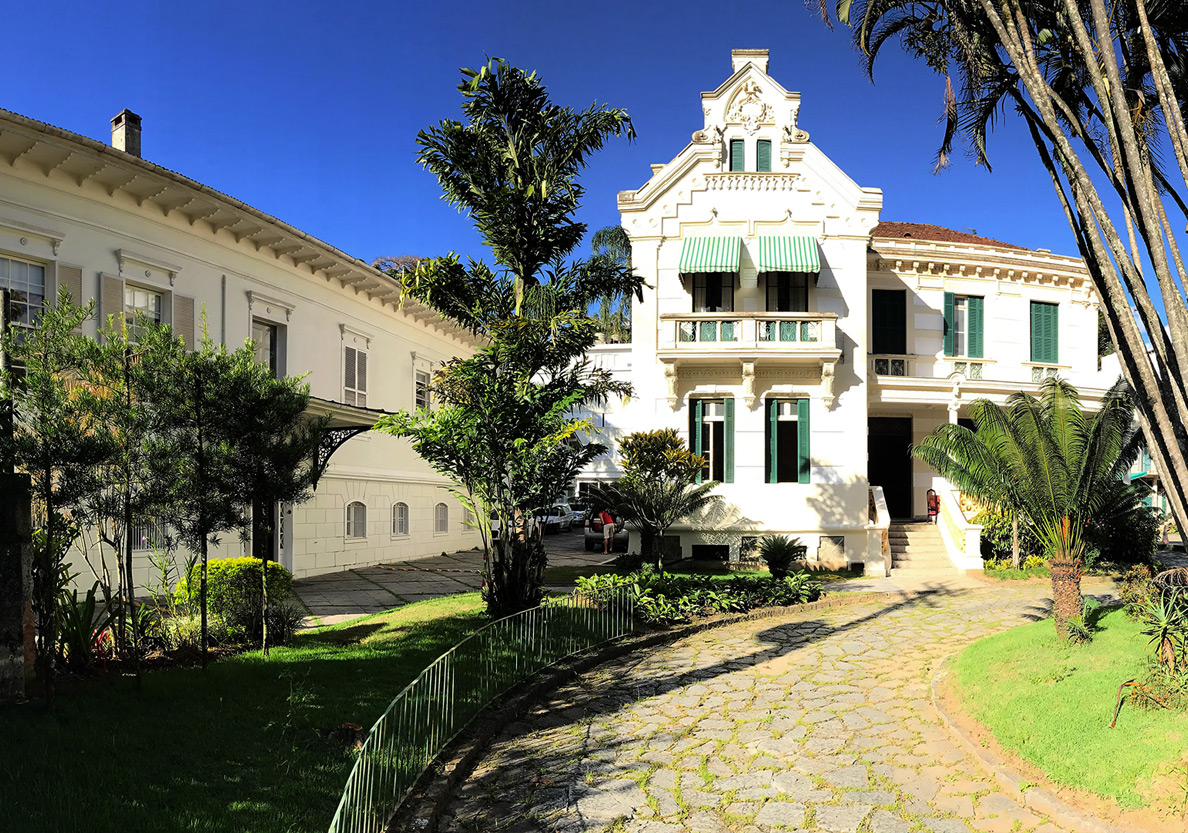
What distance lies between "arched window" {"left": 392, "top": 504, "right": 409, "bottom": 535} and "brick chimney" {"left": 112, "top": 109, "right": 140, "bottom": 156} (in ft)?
35.7

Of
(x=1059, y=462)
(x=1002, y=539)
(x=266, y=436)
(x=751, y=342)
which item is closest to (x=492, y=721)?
(x=266, y=436)

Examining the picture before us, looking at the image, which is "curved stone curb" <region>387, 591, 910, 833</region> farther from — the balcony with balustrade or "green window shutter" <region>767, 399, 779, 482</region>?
the balcony with balustrade

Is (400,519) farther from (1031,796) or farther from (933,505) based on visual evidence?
(1031,796)

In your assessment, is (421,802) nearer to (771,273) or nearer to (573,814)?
(573,814)

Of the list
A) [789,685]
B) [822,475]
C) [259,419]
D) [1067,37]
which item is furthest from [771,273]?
[259,419]

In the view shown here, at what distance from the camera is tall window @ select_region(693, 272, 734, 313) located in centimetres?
2020

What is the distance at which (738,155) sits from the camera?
66.9 feet

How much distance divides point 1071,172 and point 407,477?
18.7 metres

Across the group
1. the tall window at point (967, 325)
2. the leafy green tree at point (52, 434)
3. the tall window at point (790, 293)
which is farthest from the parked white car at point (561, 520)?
the leafy green tree at point (52, 434)

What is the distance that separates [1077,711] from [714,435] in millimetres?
13706

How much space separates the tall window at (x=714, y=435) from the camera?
1984 cm

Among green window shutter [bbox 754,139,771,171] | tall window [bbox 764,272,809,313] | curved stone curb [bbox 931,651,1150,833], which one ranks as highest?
green window shutter [bbox 754,139,771,171]

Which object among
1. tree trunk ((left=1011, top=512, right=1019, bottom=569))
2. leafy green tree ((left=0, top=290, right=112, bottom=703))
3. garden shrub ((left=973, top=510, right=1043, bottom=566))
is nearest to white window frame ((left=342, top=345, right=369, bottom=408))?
leafy green tree ((left=0, top=290, right=112, bottom=703))

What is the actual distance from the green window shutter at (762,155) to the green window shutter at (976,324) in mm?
7484
